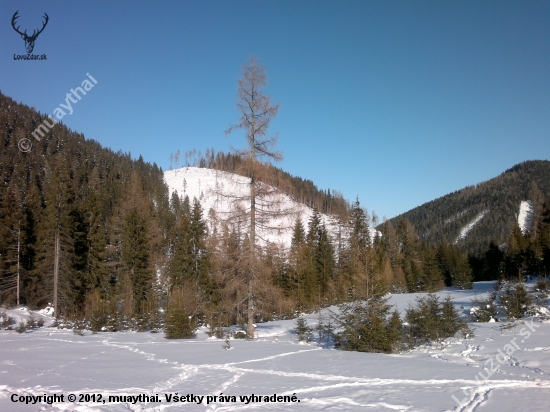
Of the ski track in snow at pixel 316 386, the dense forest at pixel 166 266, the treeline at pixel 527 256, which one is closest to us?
the ski track in snow at pixel 316 386

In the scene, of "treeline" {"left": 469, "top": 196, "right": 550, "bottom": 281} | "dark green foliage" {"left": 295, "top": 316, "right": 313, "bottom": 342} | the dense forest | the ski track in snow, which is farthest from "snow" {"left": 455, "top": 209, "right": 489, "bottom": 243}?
the ski track in snow

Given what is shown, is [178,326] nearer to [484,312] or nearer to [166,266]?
[484,312]

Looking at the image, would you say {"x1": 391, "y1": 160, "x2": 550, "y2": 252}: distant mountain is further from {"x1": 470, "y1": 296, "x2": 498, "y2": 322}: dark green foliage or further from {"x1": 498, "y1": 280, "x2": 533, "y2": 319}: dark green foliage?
{"x1": 498, "y1": 280, "x2": 533, "y2": 319}: dark green foliage

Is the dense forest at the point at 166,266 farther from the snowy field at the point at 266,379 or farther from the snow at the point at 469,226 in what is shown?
the snow at the point at 469,226

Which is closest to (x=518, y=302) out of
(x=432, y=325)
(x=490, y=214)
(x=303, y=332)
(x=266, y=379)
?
(x=432, y=325)

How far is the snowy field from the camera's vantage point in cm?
590

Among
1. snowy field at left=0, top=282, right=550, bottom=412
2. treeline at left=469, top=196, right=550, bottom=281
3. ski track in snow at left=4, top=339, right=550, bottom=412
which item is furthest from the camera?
treeline at left=469, top=196, right=550, bottom=281

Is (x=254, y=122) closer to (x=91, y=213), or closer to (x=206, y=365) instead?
(x=206, y=365)

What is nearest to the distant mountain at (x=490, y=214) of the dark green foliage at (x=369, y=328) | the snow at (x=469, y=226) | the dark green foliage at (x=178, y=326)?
the snow at (x=469, y=226)

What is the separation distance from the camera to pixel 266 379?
7836 mm

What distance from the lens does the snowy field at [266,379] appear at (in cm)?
590

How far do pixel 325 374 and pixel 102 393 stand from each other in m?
4.95

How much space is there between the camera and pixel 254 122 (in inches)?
635

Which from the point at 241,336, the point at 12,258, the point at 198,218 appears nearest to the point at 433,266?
the point at 198,218
